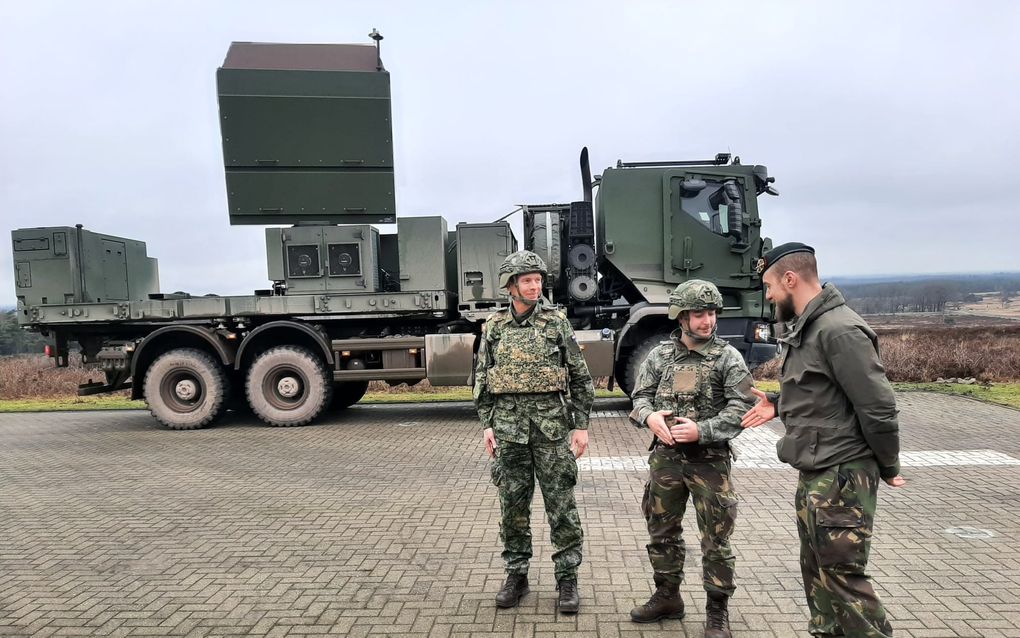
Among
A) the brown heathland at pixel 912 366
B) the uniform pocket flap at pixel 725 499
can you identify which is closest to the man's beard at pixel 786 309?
the uniform pocket flap at pixel 725 499

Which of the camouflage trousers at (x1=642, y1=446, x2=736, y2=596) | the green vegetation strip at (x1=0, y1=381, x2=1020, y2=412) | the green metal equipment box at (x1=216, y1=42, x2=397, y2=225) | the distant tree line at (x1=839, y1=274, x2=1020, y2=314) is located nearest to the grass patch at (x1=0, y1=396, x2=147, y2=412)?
the green vegetation strip at (x1=0, y1=381, x2=1020, y2=412)

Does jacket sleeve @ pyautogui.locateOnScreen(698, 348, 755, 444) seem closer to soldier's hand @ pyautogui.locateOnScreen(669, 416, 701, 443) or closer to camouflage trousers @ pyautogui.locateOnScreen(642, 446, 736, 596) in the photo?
soldier's hand @ pyautogui.locateOnScreen(669, 416, 701, 443)

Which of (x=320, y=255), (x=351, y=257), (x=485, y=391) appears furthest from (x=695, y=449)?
(x=320, y=255)

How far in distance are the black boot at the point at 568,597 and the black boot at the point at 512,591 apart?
0.20 meters

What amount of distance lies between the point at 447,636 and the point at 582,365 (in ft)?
5.05

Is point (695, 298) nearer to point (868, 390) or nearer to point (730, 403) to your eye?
point (730, 403)

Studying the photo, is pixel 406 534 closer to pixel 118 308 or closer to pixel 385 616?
pixel 385 616

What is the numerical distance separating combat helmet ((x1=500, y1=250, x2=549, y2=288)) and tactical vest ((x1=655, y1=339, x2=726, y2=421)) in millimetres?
866

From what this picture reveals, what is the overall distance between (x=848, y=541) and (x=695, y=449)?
0.77m

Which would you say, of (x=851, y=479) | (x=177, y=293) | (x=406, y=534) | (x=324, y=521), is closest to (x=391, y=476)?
(x=324, y=521)

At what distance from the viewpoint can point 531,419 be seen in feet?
10.7

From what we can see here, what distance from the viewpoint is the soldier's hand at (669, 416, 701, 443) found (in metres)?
2.79

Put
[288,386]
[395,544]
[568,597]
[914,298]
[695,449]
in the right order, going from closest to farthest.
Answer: [695,449] < [568,597] < [395,544] < [288,386] < [914,298]

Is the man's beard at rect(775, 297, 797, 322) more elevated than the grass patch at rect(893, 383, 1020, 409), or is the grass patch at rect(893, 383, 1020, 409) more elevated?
the man's beard at rect(775, 297, 797, 322)
